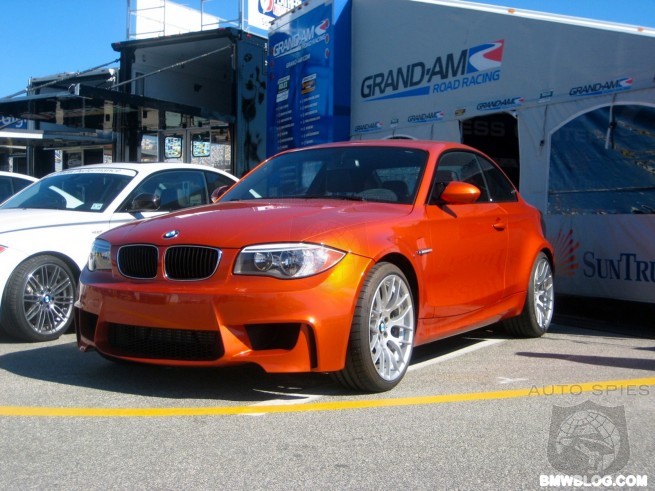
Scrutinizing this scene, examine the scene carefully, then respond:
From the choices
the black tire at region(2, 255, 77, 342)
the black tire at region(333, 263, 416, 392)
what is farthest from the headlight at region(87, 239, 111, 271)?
the black tire at region(333, 263, 416, 392)

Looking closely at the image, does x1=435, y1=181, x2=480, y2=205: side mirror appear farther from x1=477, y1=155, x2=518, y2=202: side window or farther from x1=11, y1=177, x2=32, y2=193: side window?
x1=11, y1=177, x2=32, y2=193: side window

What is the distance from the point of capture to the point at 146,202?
6.79m

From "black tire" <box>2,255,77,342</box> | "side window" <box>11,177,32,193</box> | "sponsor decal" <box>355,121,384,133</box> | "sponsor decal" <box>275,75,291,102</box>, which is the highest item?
"sponsor decal" <box>275,75,291,102</box>

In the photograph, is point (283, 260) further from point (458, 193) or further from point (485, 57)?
point (485, 57)

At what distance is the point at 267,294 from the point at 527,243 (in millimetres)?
3069

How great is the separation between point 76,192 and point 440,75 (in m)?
5.68

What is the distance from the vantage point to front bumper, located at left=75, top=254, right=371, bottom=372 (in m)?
3.89

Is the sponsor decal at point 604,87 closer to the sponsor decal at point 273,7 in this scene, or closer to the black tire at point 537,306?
the black tire at point 537,306

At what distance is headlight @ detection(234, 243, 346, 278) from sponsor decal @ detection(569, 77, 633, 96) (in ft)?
17.1

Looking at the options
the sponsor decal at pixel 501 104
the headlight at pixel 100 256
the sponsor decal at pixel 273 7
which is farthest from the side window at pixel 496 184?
the sponsor decal at pixel 273 7

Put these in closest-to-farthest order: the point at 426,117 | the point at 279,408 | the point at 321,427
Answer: the point at 321,427 < the point at 279,408 < the point at 426,117

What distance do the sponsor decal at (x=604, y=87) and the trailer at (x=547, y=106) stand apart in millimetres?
12

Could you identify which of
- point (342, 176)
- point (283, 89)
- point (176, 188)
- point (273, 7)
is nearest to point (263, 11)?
point (273, 7)

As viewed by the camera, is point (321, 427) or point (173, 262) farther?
point (173, 262)
